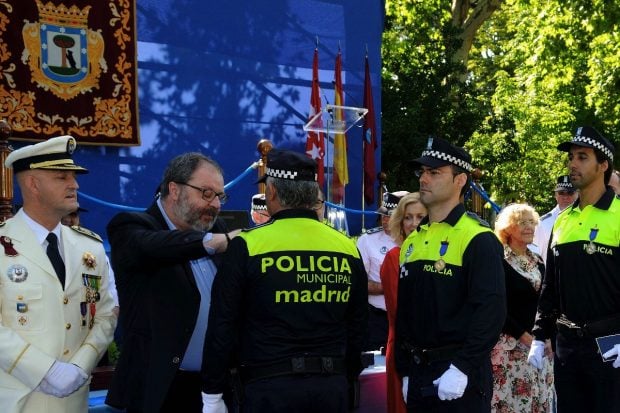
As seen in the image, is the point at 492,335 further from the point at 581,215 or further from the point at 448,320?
the point at 581,215

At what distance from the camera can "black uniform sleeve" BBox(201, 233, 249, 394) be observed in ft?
9.64

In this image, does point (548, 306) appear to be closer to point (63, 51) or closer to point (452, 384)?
point (452, 384)

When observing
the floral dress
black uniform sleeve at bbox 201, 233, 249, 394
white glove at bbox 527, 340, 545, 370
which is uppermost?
black uniform sleeve at bbox 201, 233, 249, 394

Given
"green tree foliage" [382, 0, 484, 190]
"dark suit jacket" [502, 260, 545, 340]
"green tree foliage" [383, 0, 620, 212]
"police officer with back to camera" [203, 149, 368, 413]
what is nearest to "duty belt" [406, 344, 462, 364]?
"police officer with back to camera" [203, 149, 368, 413]

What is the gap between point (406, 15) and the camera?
1923 centimetres

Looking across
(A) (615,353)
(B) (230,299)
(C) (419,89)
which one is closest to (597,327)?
(A) (615,353)

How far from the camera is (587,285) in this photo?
4145 mm

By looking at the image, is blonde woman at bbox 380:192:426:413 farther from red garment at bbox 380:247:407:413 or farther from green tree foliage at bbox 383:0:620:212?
green tree foliage at bbox 383:0:620:212

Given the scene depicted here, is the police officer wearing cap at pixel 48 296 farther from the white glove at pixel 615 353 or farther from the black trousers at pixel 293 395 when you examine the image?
the white glove at pixel 615 353

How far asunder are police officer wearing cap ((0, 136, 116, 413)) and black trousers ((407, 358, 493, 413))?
1.47 meters

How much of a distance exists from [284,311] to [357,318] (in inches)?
17.9

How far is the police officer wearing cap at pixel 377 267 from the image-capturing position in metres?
5.77

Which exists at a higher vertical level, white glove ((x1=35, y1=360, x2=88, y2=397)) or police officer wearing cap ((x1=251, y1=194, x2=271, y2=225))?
police officer wearing cap ((x1=251, y1=194, x2=271, y2=225))

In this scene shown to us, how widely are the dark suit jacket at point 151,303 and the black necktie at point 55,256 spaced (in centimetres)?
24
